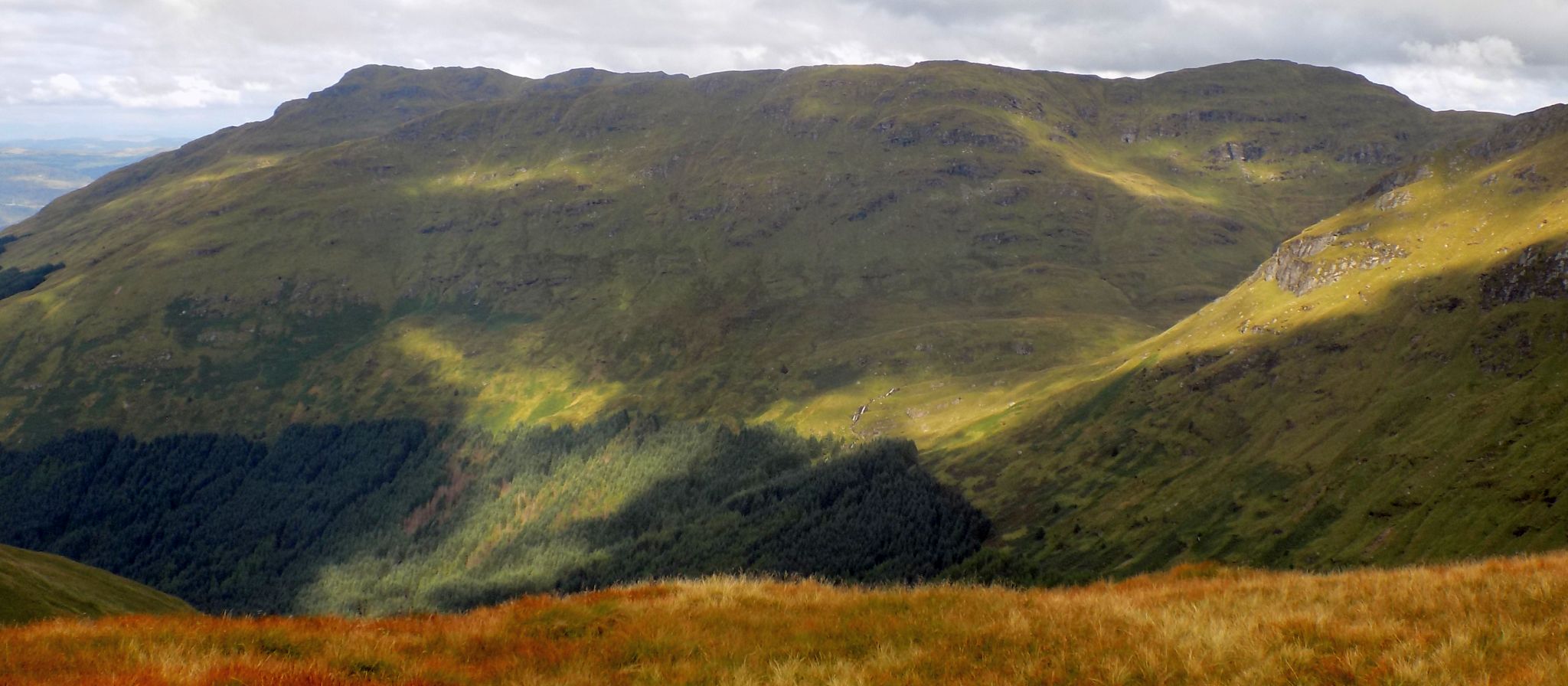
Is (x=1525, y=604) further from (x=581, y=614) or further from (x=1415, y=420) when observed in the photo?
(x=1415, y=420)

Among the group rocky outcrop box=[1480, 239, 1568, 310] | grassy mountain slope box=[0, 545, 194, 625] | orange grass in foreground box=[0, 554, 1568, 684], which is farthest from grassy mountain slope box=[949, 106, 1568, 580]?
grassy mountain slope box=[0, 545, 194, 625]

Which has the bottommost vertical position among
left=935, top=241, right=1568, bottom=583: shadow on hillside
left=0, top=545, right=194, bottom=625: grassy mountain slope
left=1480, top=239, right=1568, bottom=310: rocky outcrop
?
left=935, top=241, right=1568, bottom=583: shadow on hillside

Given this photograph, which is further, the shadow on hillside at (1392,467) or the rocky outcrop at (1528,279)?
the rocky outcrop at (1528,279)

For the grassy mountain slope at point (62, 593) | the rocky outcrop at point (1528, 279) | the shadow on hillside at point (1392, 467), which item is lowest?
the shadow on hillside at point (1392, 467)

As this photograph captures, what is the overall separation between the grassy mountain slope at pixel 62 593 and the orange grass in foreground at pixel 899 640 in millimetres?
26335

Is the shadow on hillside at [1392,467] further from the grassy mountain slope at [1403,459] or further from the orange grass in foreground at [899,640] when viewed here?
the orange grass in foreground at [899,640]

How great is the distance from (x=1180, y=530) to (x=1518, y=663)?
174 metres

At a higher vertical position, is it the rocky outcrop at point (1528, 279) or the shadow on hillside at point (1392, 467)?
the rocky outcrop at point (1528, 279)

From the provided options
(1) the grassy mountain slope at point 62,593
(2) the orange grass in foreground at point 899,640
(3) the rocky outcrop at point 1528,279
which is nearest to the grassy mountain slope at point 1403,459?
(3) the rocky outcrop at point 1528,279

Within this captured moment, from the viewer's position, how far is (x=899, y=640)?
56.7 feet

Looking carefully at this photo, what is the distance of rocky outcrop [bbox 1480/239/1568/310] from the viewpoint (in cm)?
17100

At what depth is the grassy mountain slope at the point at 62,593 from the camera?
4894 centimetres

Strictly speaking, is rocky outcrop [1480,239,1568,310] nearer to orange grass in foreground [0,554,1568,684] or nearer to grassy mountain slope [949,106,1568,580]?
grassy mountain slope [949,106,1568,580]

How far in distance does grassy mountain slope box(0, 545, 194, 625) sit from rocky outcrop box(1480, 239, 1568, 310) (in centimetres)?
21851
